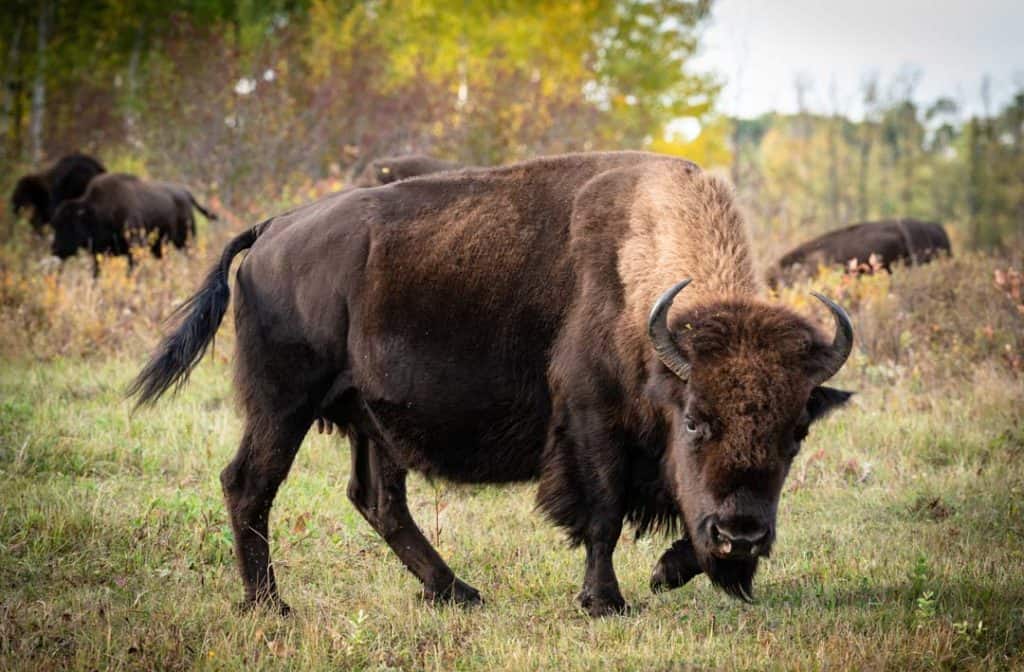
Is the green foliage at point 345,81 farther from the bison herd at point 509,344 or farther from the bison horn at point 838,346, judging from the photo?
the bison horn at point 838,346

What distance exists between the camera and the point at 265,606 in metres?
5.35

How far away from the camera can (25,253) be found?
747 inches

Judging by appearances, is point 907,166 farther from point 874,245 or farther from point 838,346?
point 838,346

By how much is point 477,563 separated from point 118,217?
45.0 feet

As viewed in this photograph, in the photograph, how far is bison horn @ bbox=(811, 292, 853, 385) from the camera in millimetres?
4730

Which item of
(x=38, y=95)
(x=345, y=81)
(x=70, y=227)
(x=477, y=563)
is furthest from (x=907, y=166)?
(x=477, y=563)

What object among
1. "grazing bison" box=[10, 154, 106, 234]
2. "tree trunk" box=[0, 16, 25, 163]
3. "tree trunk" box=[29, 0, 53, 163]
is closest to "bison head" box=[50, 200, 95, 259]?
"grazing bison" box=[10, 154, 106, 234]

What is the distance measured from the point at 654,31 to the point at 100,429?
2833 centimetres

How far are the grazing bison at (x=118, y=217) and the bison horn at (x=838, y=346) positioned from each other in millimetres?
13666

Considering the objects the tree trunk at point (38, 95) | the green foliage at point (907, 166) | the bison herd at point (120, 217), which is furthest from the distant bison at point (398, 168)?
the green foliage at point (907, 166)

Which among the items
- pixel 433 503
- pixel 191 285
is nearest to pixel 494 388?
pixel 433 503

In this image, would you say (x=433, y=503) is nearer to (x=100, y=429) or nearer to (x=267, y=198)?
(x=100, y=429)

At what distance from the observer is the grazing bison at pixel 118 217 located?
1755 centimetres

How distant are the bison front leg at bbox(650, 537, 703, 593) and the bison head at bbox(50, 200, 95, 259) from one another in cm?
1486
